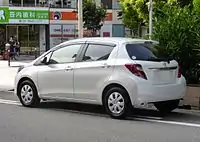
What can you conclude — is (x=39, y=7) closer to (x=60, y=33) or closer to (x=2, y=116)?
(x=60, y=33)

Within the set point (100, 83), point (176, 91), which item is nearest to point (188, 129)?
point (176, 91)

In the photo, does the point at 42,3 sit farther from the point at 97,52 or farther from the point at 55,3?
the point at 97,52

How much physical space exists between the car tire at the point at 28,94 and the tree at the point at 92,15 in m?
28.4

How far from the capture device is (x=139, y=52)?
962cm

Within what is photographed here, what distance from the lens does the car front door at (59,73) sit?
1030cm

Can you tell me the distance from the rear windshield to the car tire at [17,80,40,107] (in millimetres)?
2582

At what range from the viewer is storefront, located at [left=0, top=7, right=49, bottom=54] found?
39481 mm

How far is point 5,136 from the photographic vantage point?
314 inches

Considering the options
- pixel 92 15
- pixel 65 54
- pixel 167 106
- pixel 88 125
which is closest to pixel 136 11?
pixel 92 15

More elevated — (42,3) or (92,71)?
(42,3)

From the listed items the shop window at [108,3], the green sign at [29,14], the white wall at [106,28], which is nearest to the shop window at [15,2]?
the green sign at [29,14]

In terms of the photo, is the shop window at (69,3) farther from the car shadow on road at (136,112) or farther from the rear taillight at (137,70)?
the rear taillight at (137,70)

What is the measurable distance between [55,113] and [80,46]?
150 centimetres

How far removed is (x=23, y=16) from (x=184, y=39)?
29.6 meters
